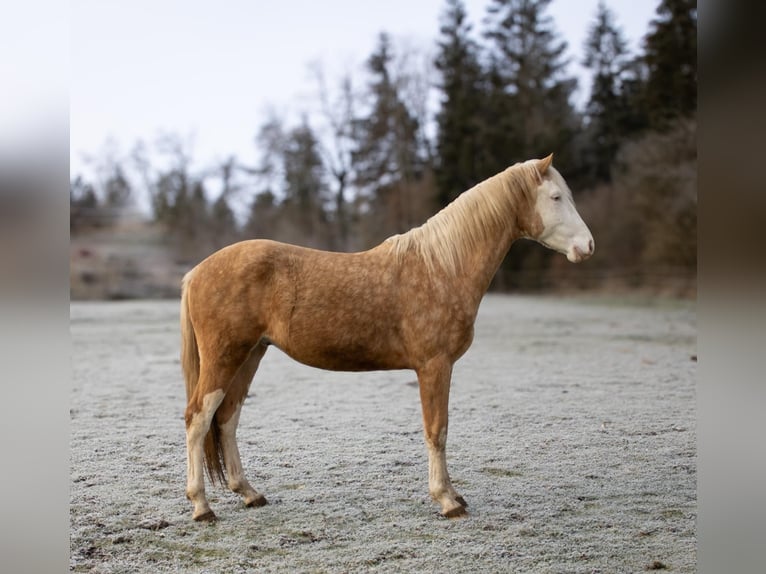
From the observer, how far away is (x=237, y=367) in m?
2.97

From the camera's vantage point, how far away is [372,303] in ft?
9.78

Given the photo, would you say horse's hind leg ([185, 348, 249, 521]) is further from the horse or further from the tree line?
the tree line

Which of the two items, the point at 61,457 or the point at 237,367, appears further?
Answer: the point at 237,367

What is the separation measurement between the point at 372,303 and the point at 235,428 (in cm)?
96

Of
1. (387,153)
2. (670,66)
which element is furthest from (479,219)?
(387,153)

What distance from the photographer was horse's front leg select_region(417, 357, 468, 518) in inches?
116

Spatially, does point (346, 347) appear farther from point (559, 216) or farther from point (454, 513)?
point (559, 216)

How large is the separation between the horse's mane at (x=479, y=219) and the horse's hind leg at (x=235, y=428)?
38.7 inches

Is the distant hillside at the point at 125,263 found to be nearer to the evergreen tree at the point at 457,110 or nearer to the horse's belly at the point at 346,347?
the evergreen tree at the point at 457,110

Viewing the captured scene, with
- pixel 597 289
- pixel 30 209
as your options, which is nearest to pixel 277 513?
pixel 30 209

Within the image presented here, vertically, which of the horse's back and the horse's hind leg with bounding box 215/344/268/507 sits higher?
the horse's back

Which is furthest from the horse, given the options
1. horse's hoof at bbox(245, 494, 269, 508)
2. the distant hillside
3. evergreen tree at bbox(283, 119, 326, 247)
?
evergreen tree at bbox(283, 119, 326, 247)

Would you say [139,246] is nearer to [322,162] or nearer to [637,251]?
[322,162]

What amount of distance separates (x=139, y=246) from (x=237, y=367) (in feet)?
69.0
